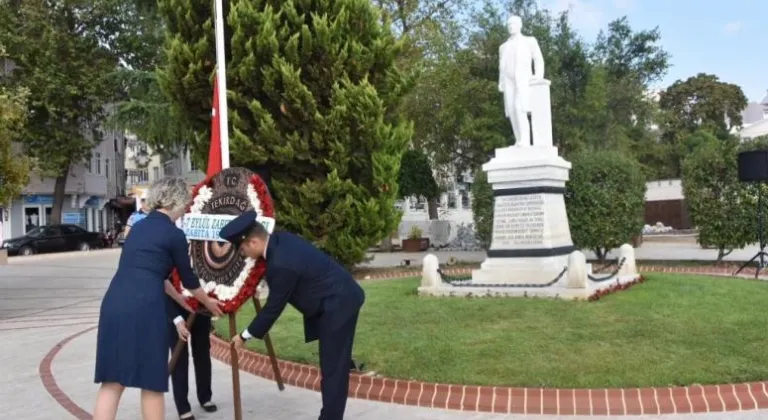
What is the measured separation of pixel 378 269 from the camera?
1931cm

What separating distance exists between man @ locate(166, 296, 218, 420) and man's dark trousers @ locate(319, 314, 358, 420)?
4.97 ft

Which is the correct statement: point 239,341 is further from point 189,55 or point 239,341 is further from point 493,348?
point 189,55

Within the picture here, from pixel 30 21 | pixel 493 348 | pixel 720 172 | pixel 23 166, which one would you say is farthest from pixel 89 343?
pixel 30 21

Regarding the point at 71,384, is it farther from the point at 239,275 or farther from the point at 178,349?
the point at 239,275

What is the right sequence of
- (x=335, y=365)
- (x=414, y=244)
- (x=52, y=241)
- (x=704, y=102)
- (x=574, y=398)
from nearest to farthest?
1. (x=335, y=365)
2. (x=574, y=398)
3. (x=414, y=244)
4. (x=52, y=241)
5. (x=704, y=102)

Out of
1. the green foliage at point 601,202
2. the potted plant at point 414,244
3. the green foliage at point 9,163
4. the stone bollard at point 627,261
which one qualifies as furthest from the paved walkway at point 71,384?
the potted plant at point 414,244

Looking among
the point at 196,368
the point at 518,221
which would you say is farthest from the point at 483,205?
the point at 196,368

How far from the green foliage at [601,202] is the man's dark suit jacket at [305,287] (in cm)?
1383

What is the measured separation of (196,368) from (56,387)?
2160mm

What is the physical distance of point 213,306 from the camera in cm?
539

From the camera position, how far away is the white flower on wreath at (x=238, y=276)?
5.60 m

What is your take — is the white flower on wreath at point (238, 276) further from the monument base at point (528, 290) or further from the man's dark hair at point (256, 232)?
the monument base at point (528, 290)

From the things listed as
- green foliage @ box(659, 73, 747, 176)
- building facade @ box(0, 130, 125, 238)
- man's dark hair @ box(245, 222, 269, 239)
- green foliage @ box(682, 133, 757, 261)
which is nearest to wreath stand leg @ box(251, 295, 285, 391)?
man's dark hair @ box(245, 222, 269, 239)

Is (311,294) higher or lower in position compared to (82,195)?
lower
